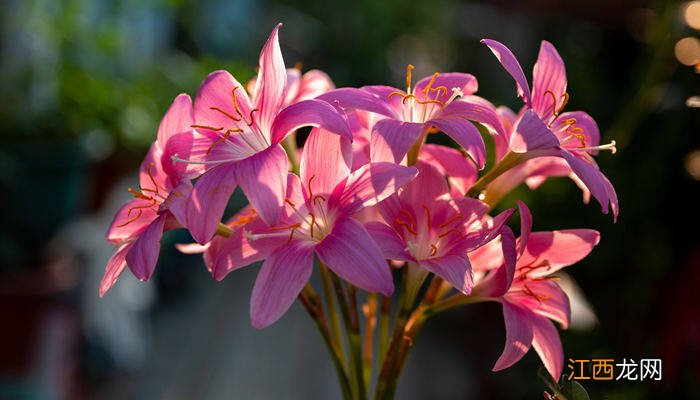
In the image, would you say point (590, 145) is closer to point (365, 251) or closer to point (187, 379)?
point (365, 251)

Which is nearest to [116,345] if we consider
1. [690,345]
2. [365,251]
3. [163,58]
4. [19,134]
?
[19,134]

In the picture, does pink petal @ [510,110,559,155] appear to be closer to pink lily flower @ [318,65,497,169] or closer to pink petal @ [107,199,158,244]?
pink lily flower @ [318,65,497,169]

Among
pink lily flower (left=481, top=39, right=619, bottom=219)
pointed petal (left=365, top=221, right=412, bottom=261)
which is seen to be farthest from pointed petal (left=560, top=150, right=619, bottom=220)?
pointed petal (left=365, top=221, right=412, bottom=261)

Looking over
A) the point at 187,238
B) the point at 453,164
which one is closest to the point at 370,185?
the point at 453,164

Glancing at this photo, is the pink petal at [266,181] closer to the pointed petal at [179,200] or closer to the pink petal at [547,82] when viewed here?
the pointed petal at [179,200]

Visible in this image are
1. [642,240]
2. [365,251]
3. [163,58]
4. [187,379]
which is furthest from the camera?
[163,58]

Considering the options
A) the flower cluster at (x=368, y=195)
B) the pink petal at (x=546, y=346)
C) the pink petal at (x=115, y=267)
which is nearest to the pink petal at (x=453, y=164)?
the flower cluster at (x=368, y=195)

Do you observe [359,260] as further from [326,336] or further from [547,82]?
[547,82]
